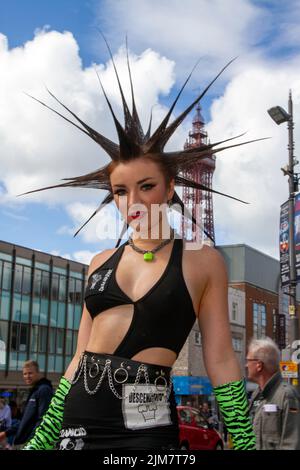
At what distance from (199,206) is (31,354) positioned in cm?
4085

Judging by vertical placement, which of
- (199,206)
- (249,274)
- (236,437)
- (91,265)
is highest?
(249,274)

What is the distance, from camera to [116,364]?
2.50 meters

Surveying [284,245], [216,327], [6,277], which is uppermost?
[6,277]

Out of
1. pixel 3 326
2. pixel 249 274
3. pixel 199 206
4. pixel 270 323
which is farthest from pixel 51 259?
pixel 199 206

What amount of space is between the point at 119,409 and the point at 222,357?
0.50 m

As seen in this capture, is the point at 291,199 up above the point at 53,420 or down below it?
above

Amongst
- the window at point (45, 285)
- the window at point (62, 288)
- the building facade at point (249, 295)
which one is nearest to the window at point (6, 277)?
the window at point (45, 285)

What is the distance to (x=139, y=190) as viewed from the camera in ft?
9.68

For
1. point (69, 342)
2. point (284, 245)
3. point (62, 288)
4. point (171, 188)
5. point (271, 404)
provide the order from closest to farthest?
1. point (171, 188)
2. point (271, 404)
3. point (284, 245)
4. point (62, 288)
5. point (69, 342)

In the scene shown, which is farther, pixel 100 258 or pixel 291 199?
pixel 291 199

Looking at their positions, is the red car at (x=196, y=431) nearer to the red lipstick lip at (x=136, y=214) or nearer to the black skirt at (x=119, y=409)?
the red lipstick lip at (x=136, y=214)

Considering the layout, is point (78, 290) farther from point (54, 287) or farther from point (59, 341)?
point (59, 341)

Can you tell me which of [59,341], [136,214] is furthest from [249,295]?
[136,214]

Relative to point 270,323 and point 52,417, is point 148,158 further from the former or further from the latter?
point 270,323
